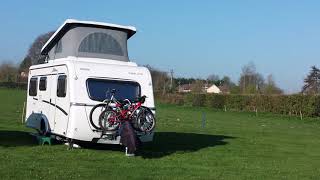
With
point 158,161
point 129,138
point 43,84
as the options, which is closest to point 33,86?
point 43,84

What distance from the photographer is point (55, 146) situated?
50.9 ft

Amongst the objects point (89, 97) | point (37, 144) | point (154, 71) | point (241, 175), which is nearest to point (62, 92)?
point (89, 97)

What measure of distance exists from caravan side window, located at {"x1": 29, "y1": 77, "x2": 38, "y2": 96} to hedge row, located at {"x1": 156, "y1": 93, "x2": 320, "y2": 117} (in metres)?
37.8

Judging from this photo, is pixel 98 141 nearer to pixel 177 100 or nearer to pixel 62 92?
pixel 62 92

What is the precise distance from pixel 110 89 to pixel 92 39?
2.19m

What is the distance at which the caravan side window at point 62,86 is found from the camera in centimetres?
1506

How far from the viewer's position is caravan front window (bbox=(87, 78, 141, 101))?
14.9 m

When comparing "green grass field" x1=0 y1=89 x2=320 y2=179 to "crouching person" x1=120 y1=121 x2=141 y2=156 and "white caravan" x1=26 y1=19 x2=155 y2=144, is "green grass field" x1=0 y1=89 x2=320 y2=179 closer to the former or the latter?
"crouching person" x1=120 y1=121 x2=141 y2=156

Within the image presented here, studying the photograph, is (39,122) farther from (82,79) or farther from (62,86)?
(82,79)

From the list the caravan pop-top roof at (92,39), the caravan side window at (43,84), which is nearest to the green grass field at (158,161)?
the caravan side window at (43,84)

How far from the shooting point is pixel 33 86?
18.2 meters

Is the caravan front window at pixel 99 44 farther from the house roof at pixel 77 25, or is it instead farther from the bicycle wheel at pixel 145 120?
the bicycle wheel at pixel 145 120

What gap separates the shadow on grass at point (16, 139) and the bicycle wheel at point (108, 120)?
9.64 feet

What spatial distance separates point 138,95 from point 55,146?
2.75 meters
